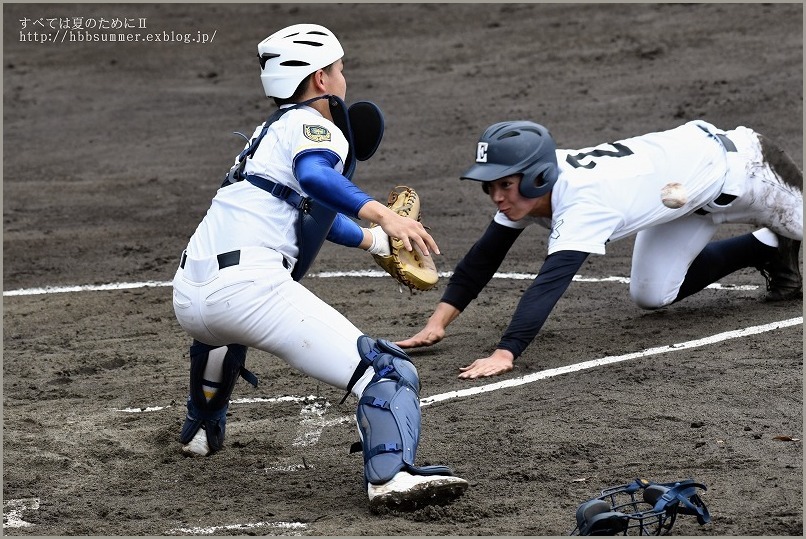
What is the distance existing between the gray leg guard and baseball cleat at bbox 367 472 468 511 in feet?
0.10

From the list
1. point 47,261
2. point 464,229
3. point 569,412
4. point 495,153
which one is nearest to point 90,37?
point 47,261

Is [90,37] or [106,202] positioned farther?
[90,37]

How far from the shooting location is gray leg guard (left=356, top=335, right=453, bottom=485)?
162 inches

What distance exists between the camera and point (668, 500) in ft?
12.1

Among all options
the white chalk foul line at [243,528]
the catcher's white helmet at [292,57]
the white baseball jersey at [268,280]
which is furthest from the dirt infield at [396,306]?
the catcher's white helmet at [292,57]

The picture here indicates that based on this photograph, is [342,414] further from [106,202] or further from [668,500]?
[106,202]

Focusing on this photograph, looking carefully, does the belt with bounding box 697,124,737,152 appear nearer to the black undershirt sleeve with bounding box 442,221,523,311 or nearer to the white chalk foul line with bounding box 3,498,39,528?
the black undershirt sleeve with bounding box 442,221,523,311

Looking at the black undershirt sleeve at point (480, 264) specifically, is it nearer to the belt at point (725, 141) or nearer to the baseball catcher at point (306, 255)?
the belt at point (725, 141)

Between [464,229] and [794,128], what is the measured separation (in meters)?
3.23

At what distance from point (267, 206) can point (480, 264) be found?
1.94m

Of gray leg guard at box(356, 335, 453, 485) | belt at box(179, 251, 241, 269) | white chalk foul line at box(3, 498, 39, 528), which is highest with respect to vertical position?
belt at box(179, 251, 241, 269)

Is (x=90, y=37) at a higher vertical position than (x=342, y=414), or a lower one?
lower

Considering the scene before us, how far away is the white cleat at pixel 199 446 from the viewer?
196 inches

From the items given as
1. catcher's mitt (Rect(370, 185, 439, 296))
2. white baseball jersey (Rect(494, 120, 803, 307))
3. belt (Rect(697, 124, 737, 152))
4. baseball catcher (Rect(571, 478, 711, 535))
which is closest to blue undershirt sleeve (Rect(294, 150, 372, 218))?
catcher's mitt (Rect(370, 185, 439, 296))
